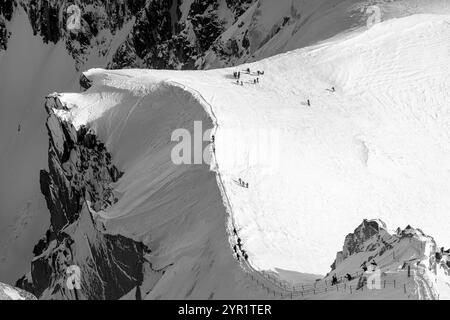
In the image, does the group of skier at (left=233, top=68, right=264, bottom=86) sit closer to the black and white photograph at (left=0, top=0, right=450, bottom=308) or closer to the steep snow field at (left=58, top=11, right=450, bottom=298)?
the black and white photograph at (left=0, top=0, right=450, bottom=308)

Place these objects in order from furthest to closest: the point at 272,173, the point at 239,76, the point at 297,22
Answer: the point at 297,22, the point at 239,76, the point at 272,173

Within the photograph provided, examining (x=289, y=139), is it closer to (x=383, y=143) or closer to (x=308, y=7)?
(x=383, y=143)

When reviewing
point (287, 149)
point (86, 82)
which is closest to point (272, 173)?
point (287, 149)

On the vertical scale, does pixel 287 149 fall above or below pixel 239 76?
below

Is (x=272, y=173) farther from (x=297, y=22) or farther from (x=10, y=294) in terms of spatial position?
(x=297, y=22)

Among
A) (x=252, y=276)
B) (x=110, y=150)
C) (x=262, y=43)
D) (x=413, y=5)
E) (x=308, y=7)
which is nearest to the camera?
(x=252, y=276)

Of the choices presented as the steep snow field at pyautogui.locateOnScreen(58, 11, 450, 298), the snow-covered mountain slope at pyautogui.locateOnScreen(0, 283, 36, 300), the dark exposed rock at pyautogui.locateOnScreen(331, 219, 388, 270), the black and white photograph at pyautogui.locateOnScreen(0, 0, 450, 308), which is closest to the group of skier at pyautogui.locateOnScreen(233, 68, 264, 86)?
the black and white photograph at pyautogui.locateOnScreen(0, 0, 450, 308)

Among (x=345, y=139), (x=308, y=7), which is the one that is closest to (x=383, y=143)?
(x=345, y=139)
